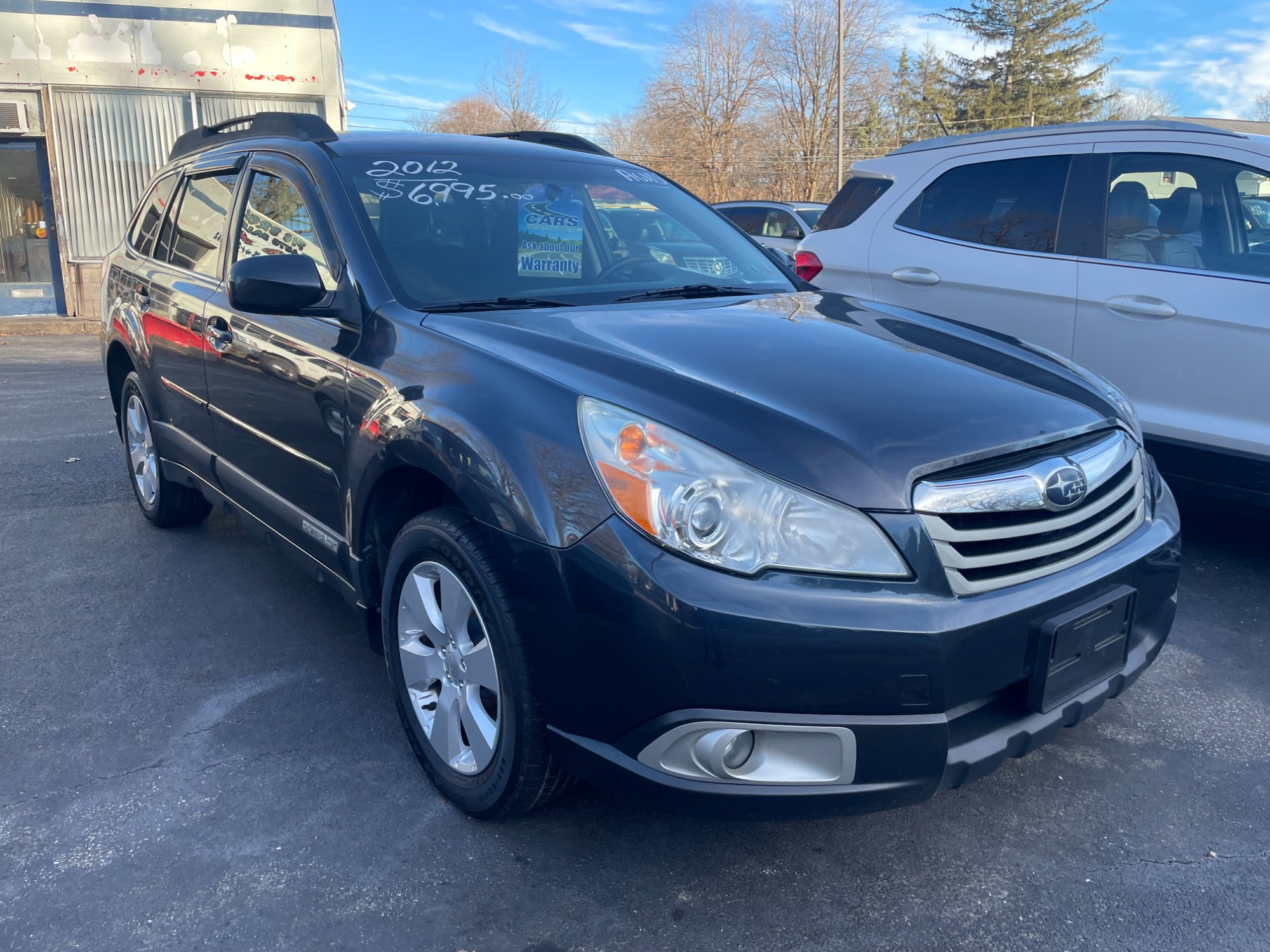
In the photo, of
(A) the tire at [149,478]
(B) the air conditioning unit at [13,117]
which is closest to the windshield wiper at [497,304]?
(A) the tire at [149,478]

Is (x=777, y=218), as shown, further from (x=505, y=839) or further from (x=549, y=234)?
(x=505, y=839)

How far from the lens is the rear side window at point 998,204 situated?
4.59m

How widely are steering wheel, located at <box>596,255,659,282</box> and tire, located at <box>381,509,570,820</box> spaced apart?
1148mm

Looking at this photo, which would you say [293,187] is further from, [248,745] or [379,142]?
[248,745]

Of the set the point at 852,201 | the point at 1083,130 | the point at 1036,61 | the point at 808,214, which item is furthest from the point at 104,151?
the point at 1036,61

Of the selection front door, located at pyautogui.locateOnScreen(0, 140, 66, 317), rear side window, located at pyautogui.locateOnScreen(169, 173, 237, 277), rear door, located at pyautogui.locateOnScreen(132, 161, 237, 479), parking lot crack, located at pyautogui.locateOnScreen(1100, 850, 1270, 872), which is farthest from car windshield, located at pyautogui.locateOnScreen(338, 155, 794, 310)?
front door, located at pyautogui.locateOnScreen(0, 140, 66, 317)

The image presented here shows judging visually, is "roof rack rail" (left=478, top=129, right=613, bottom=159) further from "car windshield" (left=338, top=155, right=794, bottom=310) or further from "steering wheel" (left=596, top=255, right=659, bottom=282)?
"steering wheel" (left=596, top=255, right=659, bottom=282)

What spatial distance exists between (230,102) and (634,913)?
14.7 meters

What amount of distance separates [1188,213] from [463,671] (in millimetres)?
3602

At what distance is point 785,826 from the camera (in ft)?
8.42

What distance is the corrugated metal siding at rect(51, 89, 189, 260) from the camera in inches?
543

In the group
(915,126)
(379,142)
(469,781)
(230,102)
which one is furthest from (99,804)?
(915,126)

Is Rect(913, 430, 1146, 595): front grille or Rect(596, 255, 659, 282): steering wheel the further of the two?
Rect(596, 255, 659, 282): steering wheel

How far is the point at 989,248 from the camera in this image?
4.76 meters
